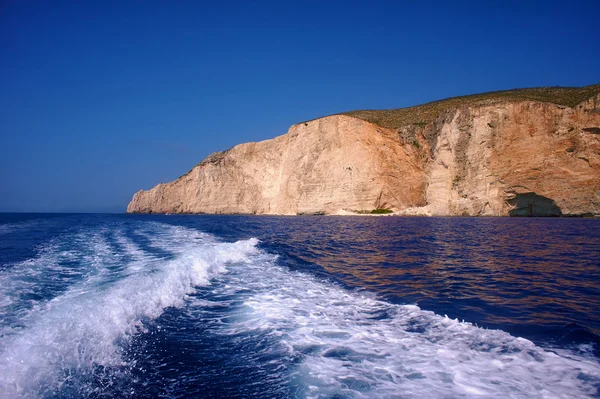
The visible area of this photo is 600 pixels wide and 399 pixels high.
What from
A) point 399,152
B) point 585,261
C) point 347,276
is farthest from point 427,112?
point 347,276

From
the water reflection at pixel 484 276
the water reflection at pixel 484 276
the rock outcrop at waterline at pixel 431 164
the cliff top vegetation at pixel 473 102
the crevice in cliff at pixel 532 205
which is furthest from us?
the cliff top vegetation at pixel 473 102

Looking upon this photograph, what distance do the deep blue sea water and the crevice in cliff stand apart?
3678 cm

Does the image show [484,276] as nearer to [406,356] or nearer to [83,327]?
[406,356]

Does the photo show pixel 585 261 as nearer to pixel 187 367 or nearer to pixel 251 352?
pixel 251 352

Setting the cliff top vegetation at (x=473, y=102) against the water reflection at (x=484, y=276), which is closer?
the water reflection at (x=484, y=276)

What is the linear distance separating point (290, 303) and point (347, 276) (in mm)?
3015

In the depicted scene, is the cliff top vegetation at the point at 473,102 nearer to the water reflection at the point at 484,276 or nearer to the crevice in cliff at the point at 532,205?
the crevice in cliff at the point at 532,205

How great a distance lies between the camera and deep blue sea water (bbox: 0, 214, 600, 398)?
12.4 ft

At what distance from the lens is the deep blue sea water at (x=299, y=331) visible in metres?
3.78

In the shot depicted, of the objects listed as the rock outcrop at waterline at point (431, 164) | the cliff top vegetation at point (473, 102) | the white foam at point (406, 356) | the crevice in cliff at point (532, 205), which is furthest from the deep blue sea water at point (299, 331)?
the cliff top vegetation at point (473, 102)

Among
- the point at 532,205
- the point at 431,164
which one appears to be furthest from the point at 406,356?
the point at 431,164

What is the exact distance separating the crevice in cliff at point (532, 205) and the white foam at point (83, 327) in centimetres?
4427

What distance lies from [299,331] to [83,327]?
3.01m

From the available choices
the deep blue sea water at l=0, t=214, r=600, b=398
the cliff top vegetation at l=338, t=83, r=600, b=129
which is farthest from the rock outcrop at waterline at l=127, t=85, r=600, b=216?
the deep blue sea water at l=0, t=214, r=600, b=398
